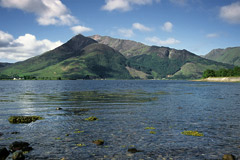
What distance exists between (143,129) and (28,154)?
17.2 m

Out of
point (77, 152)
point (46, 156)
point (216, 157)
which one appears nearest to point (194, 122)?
point (216, 157)

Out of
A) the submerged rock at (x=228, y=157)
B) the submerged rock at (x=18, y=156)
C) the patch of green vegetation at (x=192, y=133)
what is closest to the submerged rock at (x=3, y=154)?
the submerged rock at (x=18, y=156)

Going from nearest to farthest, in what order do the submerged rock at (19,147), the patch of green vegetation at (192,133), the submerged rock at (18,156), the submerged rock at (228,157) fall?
the submerged rock at (18,156) < the submerged rock at (228,157) < the submerged rock at (19,147) < the patch of green vegetation at (192,133)

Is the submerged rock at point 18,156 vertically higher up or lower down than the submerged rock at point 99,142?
higher up

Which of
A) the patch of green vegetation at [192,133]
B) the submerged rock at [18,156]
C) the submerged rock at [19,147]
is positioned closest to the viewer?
the submerged rock at [18,156]

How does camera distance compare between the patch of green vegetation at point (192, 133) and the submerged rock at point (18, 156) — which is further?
the patch of green vegetation at point (192, 133)

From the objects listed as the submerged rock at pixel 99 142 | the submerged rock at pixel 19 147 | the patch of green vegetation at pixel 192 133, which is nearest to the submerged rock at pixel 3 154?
the submerged rock at pixel 19 147

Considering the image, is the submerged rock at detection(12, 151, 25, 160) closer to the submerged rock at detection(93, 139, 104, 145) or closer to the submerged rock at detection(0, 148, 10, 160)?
the submerged rock at detection(0, 148, 10, 160)

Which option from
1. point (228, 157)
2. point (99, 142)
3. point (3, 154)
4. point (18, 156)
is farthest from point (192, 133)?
point (3, 154)

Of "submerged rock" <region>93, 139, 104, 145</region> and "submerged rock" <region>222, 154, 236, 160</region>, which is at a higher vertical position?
"submerged rock" <region>93, 139, 104, 145</region>

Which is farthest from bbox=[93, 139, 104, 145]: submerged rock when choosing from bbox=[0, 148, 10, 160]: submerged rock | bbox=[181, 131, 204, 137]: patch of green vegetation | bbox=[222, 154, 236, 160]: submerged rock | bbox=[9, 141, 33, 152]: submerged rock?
bbox=[222, 154, 236, 160]: submerged rock

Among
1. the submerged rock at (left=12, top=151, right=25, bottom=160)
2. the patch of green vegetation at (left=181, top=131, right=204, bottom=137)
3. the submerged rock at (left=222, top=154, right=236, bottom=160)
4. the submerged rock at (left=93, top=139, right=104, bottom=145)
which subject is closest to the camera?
the submerged rock at (left=12, top=151, right=25, bottom=160)

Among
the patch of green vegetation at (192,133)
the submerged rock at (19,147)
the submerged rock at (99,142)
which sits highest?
the submerged rock at (19,147)

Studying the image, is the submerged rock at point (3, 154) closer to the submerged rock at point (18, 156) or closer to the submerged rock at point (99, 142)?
the submerged rock at point (18, 156)
